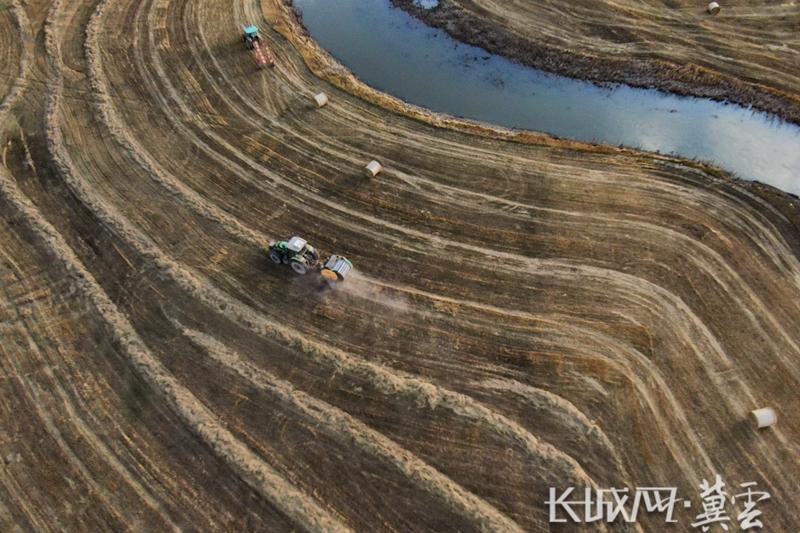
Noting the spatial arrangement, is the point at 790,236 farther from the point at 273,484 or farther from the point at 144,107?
the point at 144,107

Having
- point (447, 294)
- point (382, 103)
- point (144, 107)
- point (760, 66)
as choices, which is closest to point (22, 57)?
point (144, 107)

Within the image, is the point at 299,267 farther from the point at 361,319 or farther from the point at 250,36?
→ the point at 250,36

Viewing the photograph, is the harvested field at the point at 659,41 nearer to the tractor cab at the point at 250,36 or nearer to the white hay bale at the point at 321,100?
the white hay bale at the point at 321,100

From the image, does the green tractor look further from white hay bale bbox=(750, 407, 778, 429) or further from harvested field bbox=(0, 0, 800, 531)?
white hay bale bbox=(750, 407, 778, 429)

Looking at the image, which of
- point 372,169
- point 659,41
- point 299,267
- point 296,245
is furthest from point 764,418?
point 659,41

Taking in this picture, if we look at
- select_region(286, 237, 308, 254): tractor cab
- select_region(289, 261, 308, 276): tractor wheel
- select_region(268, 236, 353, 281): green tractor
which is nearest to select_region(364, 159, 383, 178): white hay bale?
select_region(268, 236, 353, 281): green tractor
